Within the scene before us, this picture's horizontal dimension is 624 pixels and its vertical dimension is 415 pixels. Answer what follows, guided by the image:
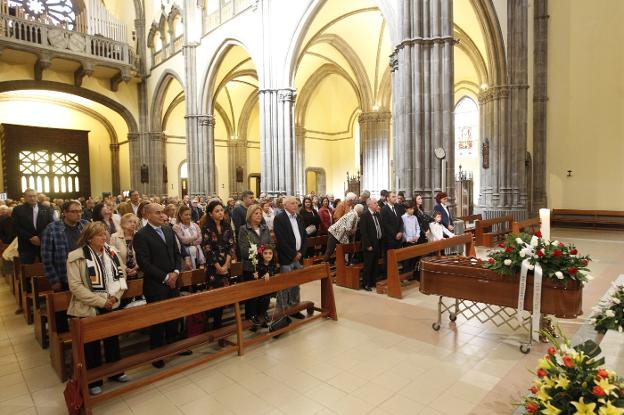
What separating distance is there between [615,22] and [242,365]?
15645mm

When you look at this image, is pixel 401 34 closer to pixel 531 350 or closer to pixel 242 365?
pixel 531 350

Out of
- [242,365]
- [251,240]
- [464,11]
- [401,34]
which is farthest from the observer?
[464,11]

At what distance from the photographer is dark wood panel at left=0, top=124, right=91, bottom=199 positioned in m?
18.7

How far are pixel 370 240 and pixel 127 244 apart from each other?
11.7 ft

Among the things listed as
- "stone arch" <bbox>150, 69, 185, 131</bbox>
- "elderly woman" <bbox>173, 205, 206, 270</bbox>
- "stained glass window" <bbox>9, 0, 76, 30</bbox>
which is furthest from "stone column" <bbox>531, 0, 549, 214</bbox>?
"stained glass window" <bbox>9, 0, 76, 30</bbox>

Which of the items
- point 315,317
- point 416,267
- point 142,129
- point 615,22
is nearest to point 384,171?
point 615,22

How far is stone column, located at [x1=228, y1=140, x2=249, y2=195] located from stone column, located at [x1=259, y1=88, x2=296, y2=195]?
11.5 m

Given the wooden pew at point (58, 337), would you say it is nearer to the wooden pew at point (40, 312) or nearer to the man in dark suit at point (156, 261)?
the wooden pew at point (40, 312)

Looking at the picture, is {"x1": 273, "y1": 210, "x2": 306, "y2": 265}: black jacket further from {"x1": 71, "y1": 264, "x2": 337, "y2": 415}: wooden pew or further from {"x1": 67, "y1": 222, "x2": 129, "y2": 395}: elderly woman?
{"x1": 67, "y1": 222, "x2": 129, "y2": 395}: elderly woman

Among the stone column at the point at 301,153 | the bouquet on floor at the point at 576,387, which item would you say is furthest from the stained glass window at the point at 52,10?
the bouquet on floor at the point at 576,387

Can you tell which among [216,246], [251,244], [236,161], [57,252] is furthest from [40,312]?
[236,161]

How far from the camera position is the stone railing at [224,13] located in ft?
48.3

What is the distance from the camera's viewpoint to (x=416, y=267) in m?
6.75

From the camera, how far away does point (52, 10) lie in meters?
19.3
